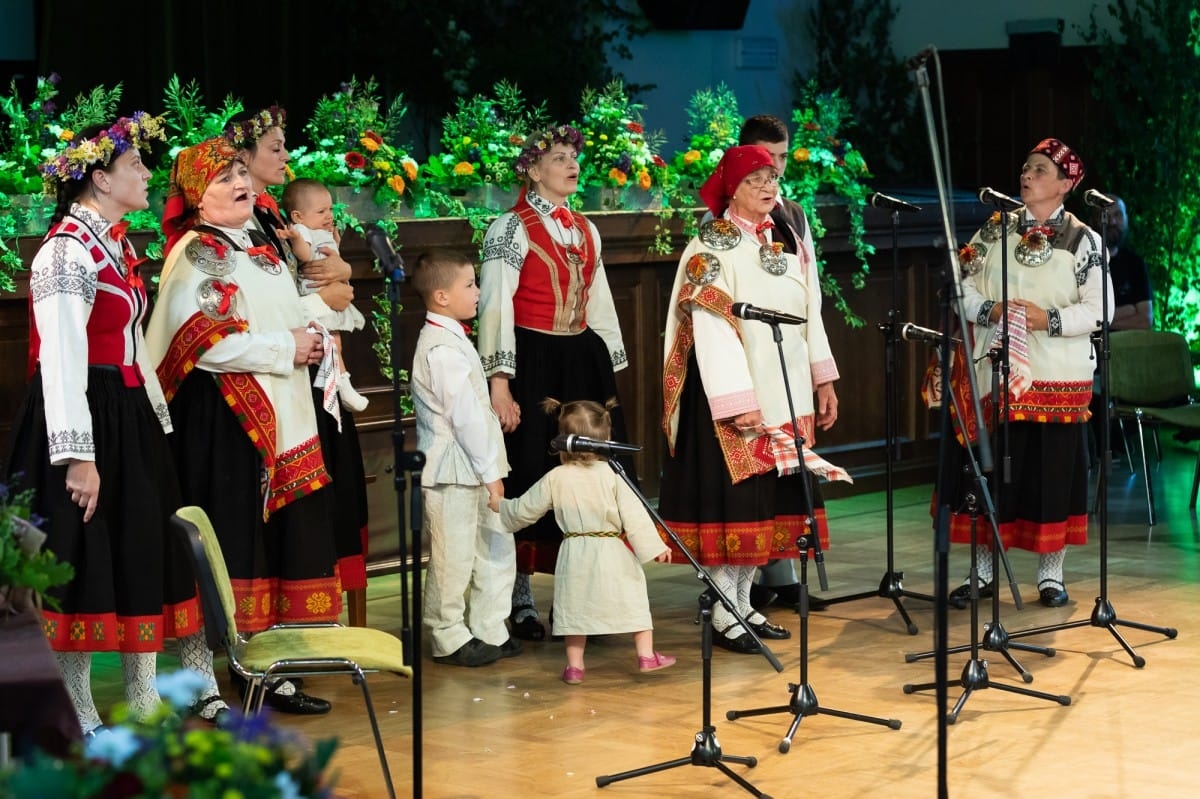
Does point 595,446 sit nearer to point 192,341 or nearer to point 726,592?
point 192,341

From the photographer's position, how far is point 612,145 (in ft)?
23.3

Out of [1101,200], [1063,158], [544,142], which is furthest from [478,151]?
[1101,200]

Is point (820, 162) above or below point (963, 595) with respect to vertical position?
above

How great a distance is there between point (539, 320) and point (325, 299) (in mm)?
762

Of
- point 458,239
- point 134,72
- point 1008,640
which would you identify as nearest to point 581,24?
point 134,72

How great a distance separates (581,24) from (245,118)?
6.55 metres

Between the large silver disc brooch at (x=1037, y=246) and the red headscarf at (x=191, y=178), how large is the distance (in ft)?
8.73

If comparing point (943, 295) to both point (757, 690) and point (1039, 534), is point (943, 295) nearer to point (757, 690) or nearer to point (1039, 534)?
point (757, 690)

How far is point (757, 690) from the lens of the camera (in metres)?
5.21

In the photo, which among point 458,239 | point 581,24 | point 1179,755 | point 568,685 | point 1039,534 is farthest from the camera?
point 581,24

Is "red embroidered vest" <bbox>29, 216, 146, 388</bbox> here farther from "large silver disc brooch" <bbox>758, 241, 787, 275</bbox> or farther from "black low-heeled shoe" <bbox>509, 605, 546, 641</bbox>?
"large silver disc brooch" <bbox>758, 241, 787, 275</bbox>

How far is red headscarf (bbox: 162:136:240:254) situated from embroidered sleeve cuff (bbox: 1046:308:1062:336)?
2.70 metres

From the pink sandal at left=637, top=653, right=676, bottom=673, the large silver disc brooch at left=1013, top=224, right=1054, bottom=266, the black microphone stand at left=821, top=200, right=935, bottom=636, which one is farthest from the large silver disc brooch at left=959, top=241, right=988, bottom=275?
the pink sandal at left=637, top=653, right=676, bottom=673

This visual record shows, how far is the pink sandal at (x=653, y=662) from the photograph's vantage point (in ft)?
17.9
